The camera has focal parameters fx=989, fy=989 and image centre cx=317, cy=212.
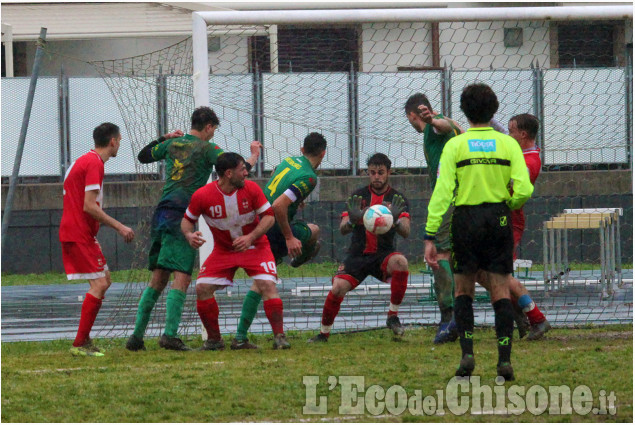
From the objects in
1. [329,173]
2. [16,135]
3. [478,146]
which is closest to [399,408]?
[478,146]

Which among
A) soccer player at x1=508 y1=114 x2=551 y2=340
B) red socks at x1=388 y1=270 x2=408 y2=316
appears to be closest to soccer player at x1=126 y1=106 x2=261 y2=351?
red socks at x1=388 y1=270 x2=408 y2=316

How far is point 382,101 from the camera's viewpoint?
13.3m

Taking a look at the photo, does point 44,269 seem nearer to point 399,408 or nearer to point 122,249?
point 122,249

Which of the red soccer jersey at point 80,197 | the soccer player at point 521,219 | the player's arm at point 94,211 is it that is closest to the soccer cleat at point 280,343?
the player's arm at point 94,211

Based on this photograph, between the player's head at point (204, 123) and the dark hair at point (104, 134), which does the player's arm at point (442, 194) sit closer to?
the player's head at point (204, 123)

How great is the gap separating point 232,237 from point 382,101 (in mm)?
5694

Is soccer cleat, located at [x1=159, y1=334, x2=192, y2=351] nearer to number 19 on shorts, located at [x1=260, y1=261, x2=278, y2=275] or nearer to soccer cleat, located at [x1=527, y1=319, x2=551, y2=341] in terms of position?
number 19 on shorts, located at [x1=260, y1=261, x2=278, y2=275]

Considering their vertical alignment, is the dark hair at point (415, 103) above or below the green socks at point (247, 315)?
above

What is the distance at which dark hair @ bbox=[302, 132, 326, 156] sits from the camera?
845 cm

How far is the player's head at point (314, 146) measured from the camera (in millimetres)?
8453

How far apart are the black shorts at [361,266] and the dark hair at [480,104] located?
2667 mm

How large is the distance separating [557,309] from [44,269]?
1097 centimetres

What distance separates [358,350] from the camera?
7.92 metres

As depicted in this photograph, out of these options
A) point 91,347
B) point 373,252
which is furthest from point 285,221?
point 91,347
